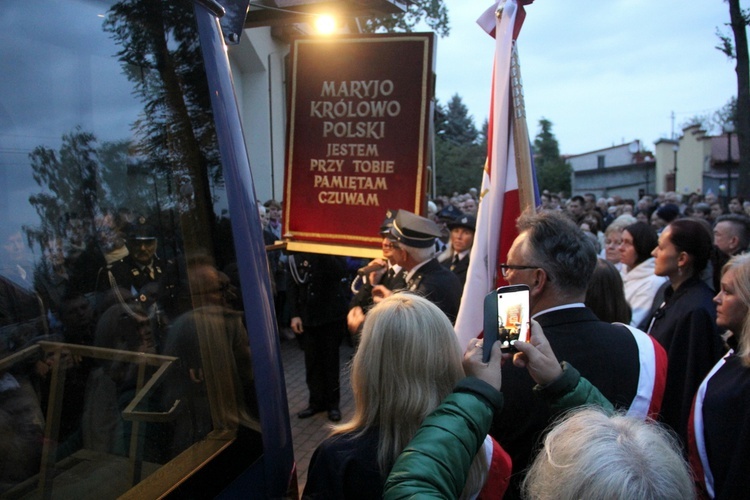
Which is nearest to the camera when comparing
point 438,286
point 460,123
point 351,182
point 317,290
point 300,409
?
point 351,182

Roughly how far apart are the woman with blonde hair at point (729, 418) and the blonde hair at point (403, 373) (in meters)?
0.92

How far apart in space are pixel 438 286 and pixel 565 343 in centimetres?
215

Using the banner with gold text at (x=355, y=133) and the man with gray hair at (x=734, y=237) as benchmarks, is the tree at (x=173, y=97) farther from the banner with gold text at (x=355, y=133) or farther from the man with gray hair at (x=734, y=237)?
the man with gray hair at (x=734, y=237)

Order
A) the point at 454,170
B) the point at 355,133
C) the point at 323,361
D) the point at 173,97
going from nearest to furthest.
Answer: the point at 173,97 < the point at 355,133 < the point at 323,361 < the point at 454,170

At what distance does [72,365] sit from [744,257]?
2.32 meters

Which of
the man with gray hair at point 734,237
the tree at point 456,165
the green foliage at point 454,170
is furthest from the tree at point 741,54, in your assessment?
the green foliage at point 454,170

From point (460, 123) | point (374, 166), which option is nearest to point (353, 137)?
point (374, 166)

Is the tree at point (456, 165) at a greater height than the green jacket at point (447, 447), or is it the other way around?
the tree at point (456, 165)

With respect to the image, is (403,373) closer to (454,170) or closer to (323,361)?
(323,361)

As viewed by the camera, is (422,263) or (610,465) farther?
(422,263)

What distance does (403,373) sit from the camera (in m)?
1.67

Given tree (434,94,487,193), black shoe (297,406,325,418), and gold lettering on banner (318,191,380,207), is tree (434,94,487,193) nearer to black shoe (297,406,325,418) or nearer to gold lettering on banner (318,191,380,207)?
black shoe (297,406,325,418)

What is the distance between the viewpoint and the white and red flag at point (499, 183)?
9.84 ft

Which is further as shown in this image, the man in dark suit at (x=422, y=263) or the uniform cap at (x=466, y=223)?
the uniform cap at (x=466, y=223)
